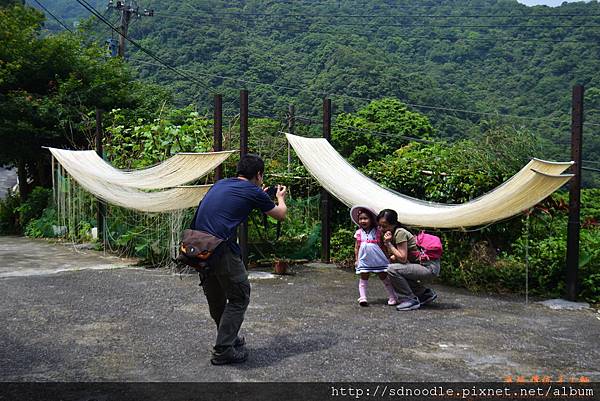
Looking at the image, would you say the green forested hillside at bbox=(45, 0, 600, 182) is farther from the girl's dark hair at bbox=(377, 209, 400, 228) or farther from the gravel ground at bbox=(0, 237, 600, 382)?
the gravel ground at bbox=(0, 237, 600, 382)

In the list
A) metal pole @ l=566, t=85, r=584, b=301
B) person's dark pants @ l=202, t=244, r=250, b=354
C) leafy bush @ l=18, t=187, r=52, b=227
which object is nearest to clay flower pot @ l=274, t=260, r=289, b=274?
metal pole @ l=566, t=85, r=584, b=301

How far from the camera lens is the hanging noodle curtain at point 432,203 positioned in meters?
5.23

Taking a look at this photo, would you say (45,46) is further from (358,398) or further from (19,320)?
(358,398)

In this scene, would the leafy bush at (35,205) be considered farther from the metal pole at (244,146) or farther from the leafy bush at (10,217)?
the metal pole at (244,146)

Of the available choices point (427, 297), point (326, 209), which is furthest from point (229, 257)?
point (326, 209)

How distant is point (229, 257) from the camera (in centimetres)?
397

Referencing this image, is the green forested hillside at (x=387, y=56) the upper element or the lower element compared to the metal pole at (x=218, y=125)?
upper

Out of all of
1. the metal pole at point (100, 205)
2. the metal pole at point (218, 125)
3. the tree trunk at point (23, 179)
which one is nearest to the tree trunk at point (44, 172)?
the tree trunk at point (23, 179)

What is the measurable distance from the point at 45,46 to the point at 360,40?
60.3ft

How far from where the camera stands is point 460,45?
29547 mm

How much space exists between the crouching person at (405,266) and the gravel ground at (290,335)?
141mm

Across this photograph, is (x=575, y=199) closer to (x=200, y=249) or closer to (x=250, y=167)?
(x=250, y=167)

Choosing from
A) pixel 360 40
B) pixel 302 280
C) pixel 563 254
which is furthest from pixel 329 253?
pixel 360 40

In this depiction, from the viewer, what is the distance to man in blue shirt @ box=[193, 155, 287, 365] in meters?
3.93
